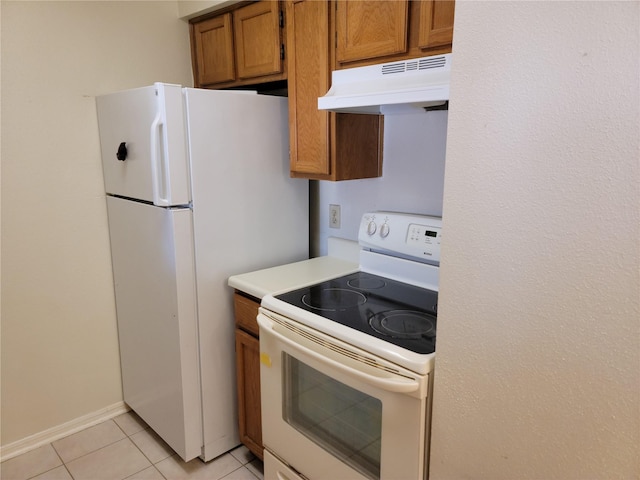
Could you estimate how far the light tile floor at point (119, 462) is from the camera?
2.03 metres

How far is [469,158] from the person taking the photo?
927 millimetres

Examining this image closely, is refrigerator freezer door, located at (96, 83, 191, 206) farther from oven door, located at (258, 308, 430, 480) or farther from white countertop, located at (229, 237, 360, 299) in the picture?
oven door, located at (258, 308, 430, 480)

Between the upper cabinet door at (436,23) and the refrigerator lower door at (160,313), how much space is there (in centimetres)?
107

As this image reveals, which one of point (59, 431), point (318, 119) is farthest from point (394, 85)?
point (59, 431)

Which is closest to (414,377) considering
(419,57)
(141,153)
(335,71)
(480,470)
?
(480,470)

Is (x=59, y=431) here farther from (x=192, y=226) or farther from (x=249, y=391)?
(x=192, y=226)

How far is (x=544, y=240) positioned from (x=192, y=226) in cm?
136

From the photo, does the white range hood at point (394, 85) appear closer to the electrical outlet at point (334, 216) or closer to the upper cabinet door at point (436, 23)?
the upper cabinet door at point (436, 23)

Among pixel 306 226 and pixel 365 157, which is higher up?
pixel 365 157

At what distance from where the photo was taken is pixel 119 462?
211cm

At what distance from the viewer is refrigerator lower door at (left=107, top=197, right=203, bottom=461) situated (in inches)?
73.2

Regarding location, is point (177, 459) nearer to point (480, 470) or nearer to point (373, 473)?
point (373, 473)

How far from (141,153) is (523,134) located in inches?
60.1

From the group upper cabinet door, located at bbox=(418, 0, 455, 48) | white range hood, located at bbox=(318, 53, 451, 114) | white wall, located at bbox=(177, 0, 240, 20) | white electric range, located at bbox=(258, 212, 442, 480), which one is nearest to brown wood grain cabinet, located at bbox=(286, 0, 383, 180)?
white range hood, located at bbox=(318, 53, 451, 114)
